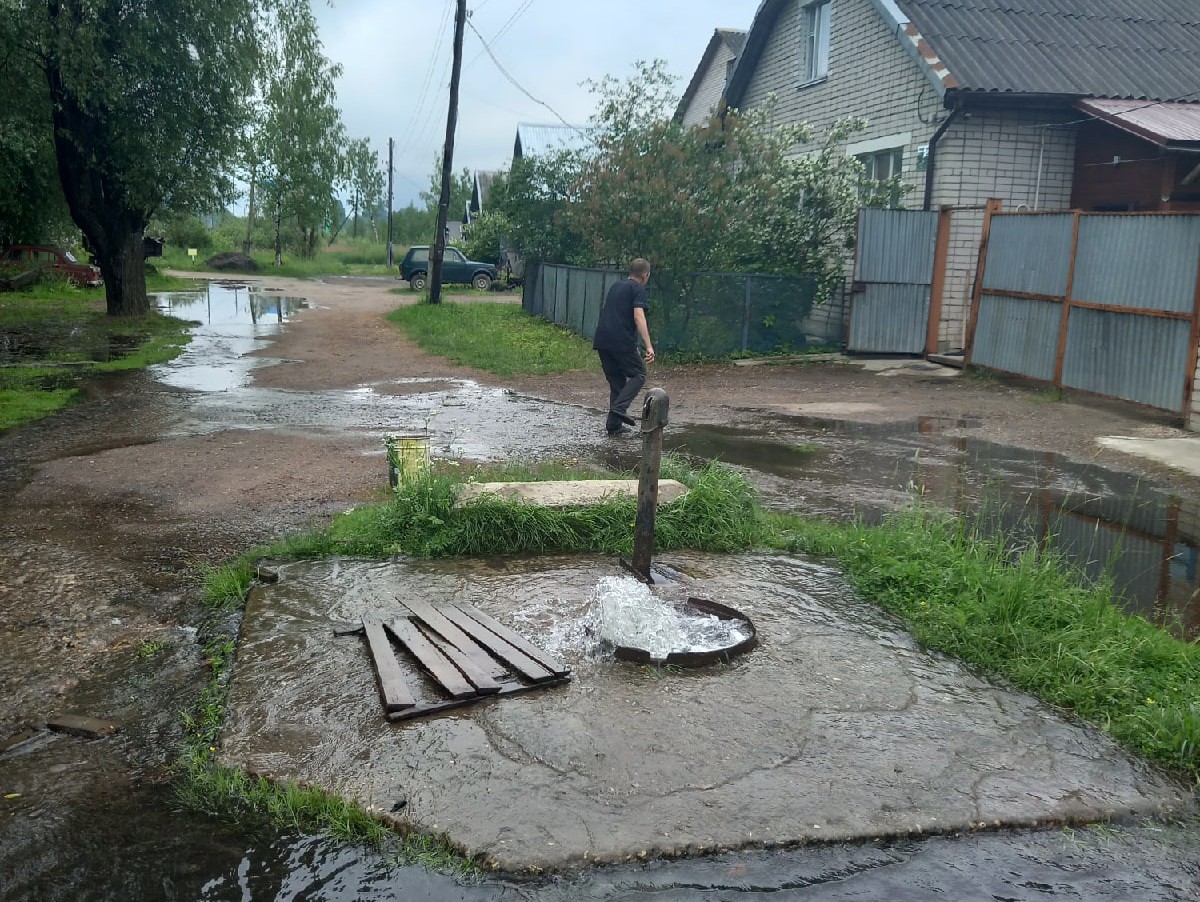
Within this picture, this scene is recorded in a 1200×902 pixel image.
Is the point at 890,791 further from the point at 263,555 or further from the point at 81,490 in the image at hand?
the point at 81,490

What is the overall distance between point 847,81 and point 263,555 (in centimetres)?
1551

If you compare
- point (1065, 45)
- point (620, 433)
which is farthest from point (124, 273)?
point (1065, 45)

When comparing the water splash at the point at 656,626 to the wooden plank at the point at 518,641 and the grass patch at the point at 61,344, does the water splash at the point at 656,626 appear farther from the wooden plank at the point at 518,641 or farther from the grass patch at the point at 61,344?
the grass patch at the point at 61,344

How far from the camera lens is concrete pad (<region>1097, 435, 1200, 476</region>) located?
909 cm

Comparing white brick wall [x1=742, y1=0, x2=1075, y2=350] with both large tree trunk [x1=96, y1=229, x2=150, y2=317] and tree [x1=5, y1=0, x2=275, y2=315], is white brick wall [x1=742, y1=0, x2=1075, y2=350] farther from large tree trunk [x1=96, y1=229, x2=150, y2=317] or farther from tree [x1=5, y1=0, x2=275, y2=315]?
large tree trunk [x1=96, y1=229, x2=150, y2=317]

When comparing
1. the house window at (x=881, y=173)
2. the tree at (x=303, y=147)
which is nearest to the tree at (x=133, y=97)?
the house window at (x=881, y=173)

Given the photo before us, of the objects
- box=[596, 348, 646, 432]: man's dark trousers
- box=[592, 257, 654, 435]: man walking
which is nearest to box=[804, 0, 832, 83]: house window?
box=[592, 257, 654, 435]: man walking

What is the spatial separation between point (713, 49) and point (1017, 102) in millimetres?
11730

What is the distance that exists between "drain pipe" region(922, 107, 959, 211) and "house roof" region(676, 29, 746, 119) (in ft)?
28.0

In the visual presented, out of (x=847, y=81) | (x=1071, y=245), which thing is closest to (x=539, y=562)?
(x=1071, y=245)

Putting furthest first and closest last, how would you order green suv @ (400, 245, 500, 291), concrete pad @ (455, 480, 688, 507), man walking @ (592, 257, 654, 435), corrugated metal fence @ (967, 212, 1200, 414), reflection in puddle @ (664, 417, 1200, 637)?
green suv @ (400, 245, 500, 291) → corrugated metal fence @ (967, 212, 1200, 414) → man walking @ (592, 257, 654, 435) → concrete pad @ (455, 480, 688, 507) → reflection in puddle @ (664, 417, 1200, 637)

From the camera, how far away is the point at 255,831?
137 inches

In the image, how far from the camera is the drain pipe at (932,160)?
1527 cm

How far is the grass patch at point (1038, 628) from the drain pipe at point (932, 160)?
10.7m
